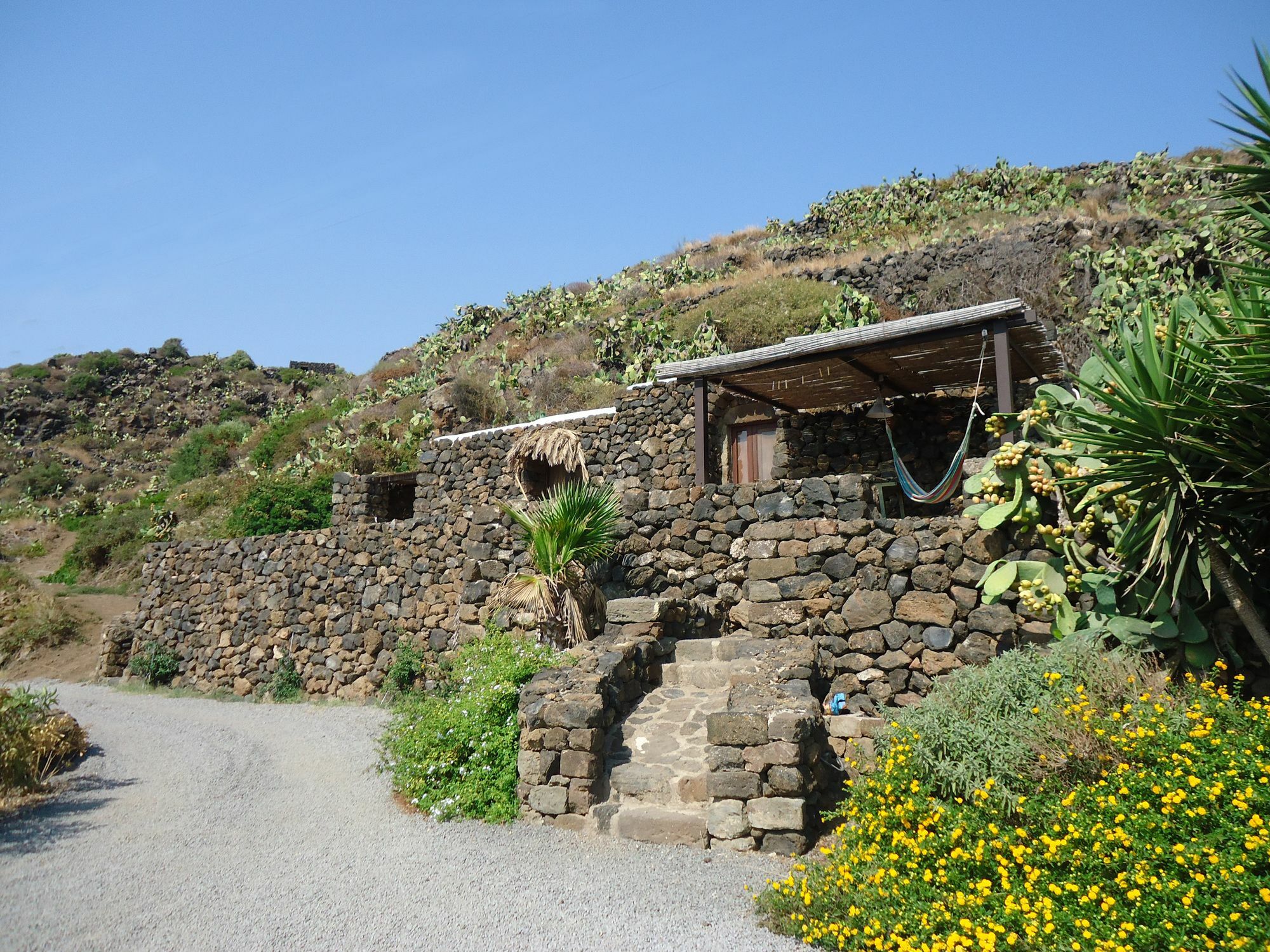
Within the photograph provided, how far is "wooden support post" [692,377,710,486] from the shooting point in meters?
10.9

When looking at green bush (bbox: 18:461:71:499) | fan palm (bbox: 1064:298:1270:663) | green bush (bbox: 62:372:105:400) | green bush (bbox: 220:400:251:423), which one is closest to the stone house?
fan palm (bbox: 1064:298:1270:663)

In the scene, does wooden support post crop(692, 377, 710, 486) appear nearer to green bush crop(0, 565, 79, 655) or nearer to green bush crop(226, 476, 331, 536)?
green bush crop(226, 476, 331, 536)

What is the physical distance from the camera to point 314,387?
4162cm

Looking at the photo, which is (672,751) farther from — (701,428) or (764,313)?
(764,313)

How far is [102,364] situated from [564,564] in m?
46.2

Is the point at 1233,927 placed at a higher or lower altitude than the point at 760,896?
higher

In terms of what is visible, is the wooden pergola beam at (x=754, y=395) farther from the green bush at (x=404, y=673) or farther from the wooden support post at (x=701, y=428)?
the green bush at (x=404, y=673)

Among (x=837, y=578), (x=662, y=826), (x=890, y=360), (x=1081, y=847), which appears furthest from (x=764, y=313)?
(x=1081, y=847)

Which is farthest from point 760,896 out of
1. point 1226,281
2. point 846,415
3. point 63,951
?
point 846,415

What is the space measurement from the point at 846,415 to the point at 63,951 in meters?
12.0

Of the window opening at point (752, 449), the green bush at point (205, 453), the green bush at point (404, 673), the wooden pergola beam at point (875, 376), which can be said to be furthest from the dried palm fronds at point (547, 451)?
the green bush at point (205, 453)

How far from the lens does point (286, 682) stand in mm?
13891

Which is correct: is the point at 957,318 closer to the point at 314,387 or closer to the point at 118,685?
the point at 118,685

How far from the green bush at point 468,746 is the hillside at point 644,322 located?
11.2 m
